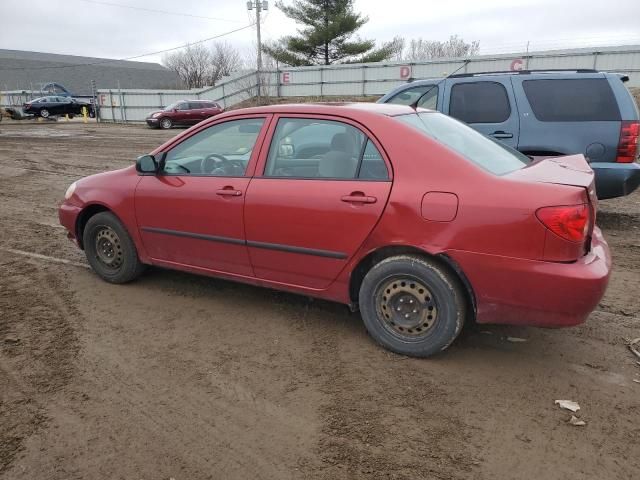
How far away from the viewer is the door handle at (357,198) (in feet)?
10.8

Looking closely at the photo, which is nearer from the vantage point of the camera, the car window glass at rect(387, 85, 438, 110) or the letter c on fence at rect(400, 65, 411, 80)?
the car window glass at rect(387, 85, 438, 110)

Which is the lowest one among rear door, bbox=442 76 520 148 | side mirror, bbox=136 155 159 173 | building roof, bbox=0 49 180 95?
side mirror, bbox=136 155 159 173

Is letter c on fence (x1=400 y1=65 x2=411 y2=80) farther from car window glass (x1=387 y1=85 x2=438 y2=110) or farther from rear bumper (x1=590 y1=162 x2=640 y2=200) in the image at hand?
rear bumper (x1=590 y1=162 x2=640 y2=200)

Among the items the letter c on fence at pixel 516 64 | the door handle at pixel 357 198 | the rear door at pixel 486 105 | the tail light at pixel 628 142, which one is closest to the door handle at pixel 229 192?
the door handle at pixel 357 198

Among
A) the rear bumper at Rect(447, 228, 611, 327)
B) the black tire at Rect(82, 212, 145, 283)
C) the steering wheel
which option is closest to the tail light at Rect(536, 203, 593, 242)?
the rear bumper at Rect(447, 228, 611, 327)

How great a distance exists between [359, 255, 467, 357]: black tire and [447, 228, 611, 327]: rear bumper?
0.15m

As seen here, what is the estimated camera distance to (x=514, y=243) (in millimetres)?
2930

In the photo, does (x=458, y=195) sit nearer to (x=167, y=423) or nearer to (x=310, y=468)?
(x=310, y=468)

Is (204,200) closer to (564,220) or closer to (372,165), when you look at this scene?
(372,165)

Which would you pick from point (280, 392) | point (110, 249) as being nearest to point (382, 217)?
point (280, 392)

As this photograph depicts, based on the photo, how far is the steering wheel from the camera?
13.3ft

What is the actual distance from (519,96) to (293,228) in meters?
4.15

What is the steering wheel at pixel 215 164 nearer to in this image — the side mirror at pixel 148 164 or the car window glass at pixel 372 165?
the side mirror at pixel 148 164

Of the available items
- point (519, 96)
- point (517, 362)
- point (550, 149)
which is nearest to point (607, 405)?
point (517, 362)
